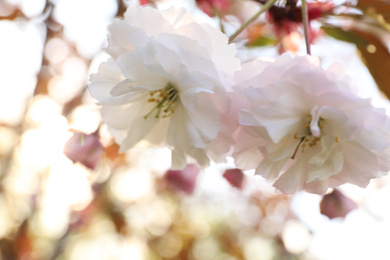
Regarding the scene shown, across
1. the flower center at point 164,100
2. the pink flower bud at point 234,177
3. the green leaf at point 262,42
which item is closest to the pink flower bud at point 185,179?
the pink flower bud at point 234,177

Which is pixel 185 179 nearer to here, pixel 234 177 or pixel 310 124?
pixel 234 177

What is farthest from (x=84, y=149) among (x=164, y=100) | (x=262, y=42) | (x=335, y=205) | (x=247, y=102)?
(x=262, y=42)

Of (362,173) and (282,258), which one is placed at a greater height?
(362,173)

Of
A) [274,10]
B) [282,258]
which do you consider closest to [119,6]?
[274,10]

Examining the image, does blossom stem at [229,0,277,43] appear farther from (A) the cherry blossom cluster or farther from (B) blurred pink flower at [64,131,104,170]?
(B) blurred pink flower at [64,131,104,170]

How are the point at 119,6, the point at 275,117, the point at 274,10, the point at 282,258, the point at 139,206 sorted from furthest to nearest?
the point at 282,258
the point at 139,206
the point at 119,6
the point at 274,10
the point at 275,117

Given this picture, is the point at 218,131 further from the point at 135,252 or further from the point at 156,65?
the point at 135,252
